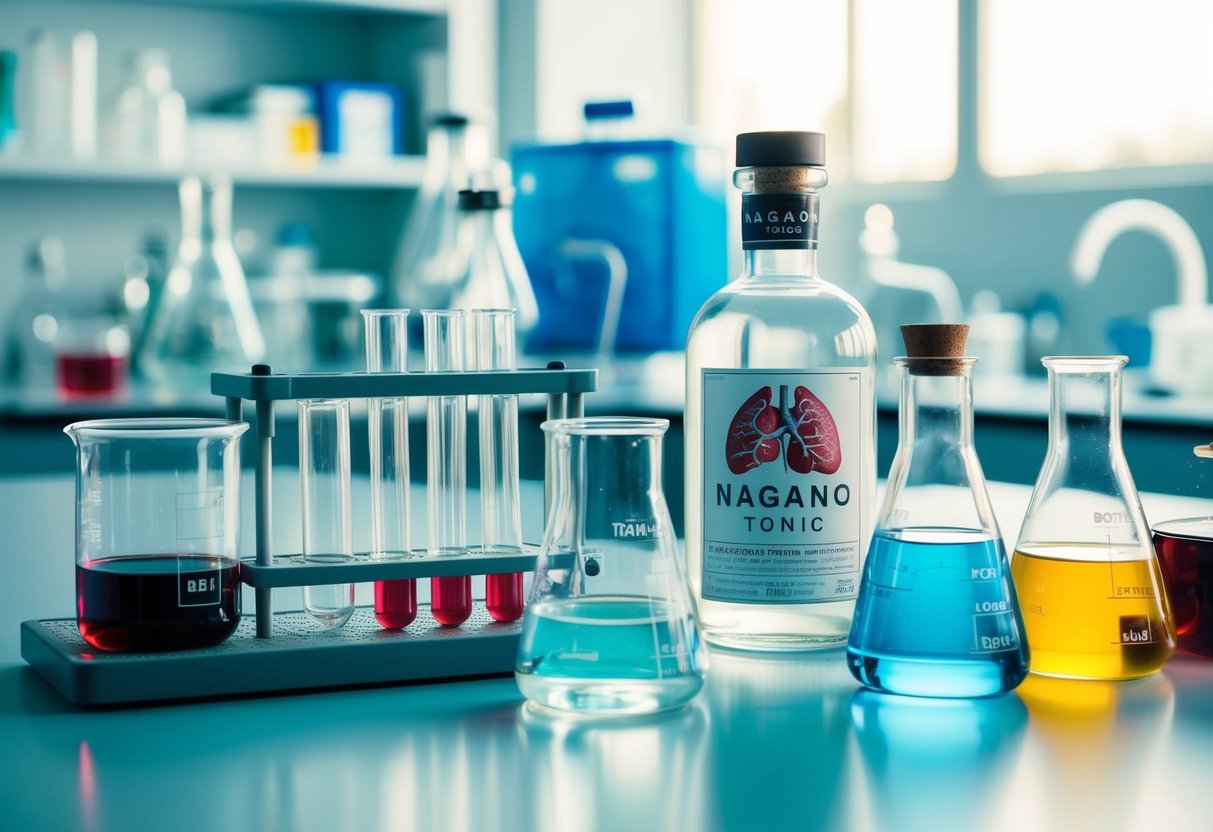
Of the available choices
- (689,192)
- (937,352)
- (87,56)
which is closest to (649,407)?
(689,192)

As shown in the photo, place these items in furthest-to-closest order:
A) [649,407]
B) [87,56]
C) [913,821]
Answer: [87,56], [649,407], [913,821]

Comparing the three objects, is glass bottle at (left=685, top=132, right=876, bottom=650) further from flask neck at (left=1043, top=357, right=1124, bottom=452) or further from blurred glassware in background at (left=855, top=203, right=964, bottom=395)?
blurred glassware in background at (left=855, top=203, right=964, bottom=395)

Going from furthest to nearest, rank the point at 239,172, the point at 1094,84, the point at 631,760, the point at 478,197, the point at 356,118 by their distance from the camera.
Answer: the point at 356,118 < the point at 239,172 < the point at 1094,84 < the point at 478,197 < the point at 631,760

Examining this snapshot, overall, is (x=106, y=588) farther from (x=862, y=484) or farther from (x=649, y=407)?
(x=649, y=407)

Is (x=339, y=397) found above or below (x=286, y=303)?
below

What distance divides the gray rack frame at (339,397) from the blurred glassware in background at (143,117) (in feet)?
9.23

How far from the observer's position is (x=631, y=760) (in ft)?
1.97

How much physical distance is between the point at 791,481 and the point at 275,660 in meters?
0.29

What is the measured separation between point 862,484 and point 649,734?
219 millimetres

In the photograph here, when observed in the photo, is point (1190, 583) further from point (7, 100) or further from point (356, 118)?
point (356, 118)

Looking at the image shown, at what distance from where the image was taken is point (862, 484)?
79 cm

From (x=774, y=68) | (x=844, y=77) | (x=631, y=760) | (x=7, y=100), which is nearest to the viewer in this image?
(x=631, y=760)

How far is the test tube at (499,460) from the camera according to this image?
787 mm

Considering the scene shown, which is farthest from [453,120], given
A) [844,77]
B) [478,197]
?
[478,197]
